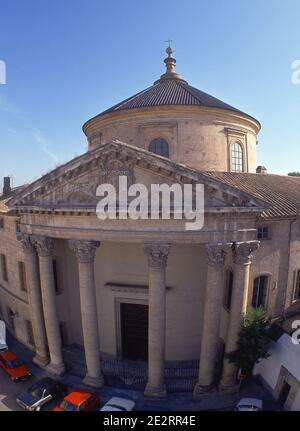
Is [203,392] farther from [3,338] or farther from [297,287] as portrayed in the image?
[3,338]

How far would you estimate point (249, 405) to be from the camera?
13.8 meters

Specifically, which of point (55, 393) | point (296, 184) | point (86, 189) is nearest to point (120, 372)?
point (55, 393)

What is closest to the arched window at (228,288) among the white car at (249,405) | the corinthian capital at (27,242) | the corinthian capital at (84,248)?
the white car at (249,405)

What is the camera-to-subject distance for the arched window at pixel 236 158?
2151 cm

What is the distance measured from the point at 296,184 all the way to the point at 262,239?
770 cm

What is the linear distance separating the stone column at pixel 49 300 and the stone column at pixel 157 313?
5.75 meters

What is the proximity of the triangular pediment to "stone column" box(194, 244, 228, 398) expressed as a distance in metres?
2.47

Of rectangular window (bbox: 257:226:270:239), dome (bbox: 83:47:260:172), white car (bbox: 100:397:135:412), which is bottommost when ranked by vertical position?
white car (bbox: 100:397:135:412)

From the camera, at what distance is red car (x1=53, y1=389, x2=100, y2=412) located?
1384 centimetres

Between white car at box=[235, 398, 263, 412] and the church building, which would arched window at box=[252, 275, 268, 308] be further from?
white car at box=[235, 398, 263, 412]

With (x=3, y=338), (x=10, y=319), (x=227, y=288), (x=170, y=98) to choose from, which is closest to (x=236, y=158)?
(x=170, y=98)

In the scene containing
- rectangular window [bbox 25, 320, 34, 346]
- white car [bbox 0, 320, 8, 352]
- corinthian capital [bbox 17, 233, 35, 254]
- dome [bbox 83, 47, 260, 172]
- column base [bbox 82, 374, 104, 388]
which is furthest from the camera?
rectangular window [bbox 25, 320, 34, 346]

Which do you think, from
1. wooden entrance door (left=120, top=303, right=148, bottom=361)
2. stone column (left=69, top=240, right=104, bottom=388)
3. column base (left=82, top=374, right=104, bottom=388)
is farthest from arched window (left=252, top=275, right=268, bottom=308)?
column base (left=82, top=374, right=104, bottom=388)

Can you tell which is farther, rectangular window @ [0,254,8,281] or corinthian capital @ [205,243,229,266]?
rectangular window @ [0,254,8,281]
